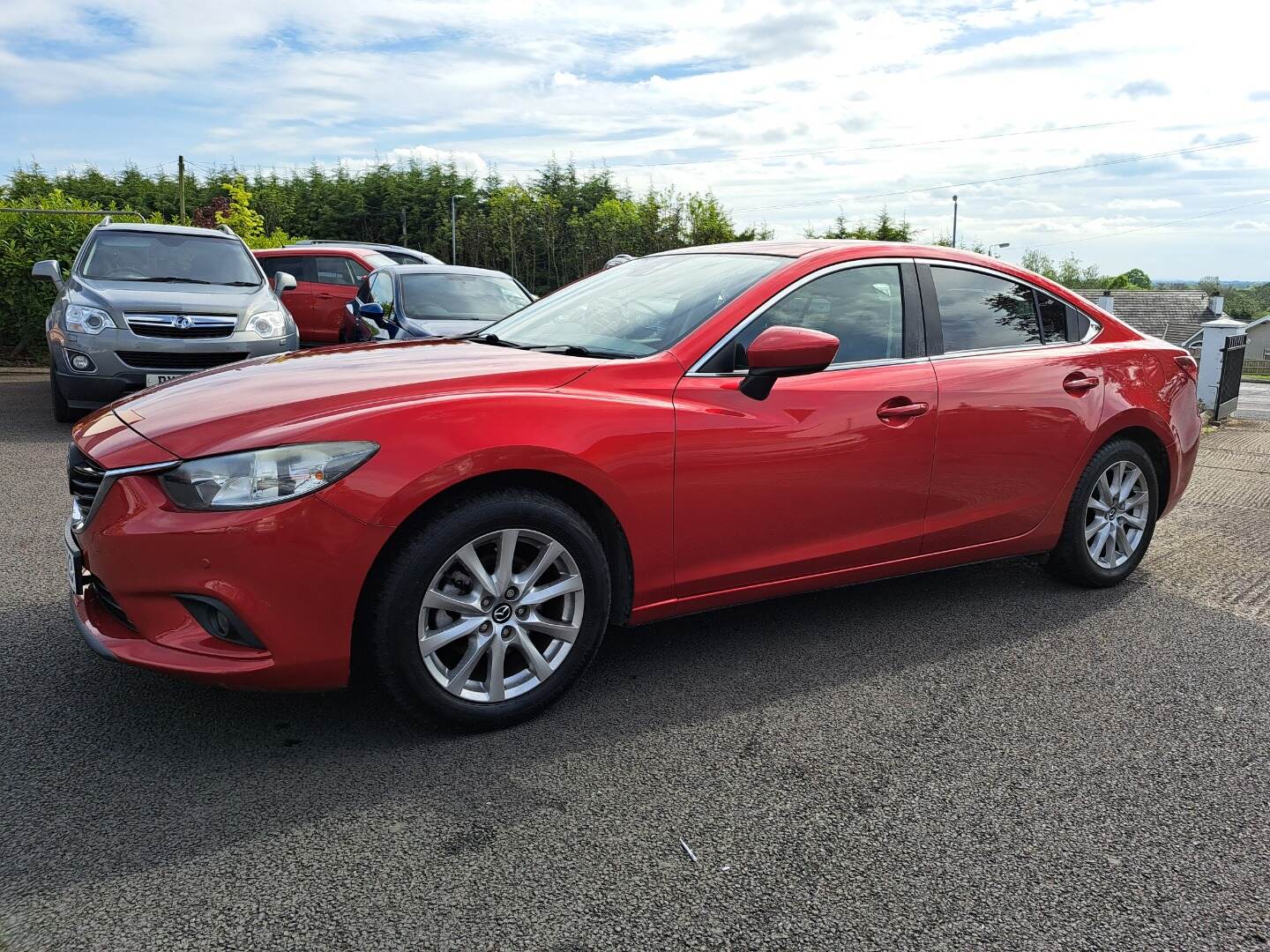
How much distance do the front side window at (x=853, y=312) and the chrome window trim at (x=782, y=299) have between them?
11 mm

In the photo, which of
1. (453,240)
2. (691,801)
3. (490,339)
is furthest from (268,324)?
(453,240)

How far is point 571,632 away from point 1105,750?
5.43ft

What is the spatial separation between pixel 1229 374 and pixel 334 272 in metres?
11.2

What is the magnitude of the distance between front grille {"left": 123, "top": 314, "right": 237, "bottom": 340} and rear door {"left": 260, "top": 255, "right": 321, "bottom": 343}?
5.88 meters

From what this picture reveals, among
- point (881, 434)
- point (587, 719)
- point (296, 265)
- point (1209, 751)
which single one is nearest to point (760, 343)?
point (881, 434)

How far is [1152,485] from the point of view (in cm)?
477

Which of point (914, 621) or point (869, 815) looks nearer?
point (869, 815)

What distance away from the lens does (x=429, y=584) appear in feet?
9.47

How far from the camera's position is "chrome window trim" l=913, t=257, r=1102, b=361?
13.5 feet

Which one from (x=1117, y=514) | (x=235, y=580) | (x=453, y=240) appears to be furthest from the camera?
(x=453, y=240)

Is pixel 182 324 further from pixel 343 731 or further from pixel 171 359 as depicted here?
pixel 343 731

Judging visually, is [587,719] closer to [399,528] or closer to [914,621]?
[399,528]

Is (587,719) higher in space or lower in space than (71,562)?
lower

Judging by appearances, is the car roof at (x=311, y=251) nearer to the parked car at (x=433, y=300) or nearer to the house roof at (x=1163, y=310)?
the parked car at (x=433, y=300)
